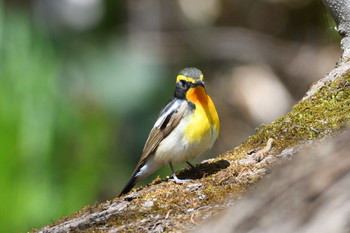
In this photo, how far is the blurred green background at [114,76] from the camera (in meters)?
6.68

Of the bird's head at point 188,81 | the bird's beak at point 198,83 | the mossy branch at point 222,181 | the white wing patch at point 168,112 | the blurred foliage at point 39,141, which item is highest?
the blurred foliage at point 39,141

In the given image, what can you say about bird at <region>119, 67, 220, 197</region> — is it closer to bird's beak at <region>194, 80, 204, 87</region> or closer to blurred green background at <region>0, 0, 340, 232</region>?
bird's beak at <region>194, 80, 204, 87</region>

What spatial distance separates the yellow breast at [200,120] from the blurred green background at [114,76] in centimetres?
247

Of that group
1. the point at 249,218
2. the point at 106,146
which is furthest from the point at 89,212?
the point at 106,146

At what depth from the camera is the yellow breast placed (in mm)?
4055

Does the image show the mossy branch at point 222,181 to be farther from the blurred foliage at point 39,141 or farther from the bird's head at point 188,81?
the blurred foliage at point 39,141

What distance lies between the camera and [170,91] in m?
8.00

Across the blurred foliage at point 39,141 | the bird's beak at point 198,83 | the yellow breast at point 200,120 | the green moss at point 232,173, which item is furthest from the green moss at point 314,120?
the blurred foliage at point 39,141

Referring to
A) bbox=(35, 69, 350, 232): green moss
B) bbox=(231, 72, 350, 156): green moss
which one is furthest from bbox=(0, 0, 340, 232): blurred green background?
bbox=(35, 69, 350, 232): green moss

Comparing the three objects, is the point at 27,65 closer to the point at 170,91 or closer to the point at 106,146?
the point at 106,146

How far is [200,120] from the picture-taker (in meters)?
4.06

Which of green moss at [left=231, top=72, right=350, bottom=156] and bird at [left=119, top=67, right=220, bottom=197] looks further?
bird at [left=119, top=67, right=220, bottom=197]

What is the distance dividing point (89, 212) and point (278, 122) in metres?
1.65

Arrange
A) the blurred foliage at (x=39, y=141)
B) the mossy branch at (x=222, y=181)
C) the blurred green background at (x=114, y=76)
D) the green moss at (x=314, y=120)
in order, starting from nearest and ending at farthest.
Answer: the mossy branch at (x=222, y=181)
the green moss at (x=314, y=120)
the blurred foliage at (x=39, y=141)
the blurred green background at (x=114, y=76)
